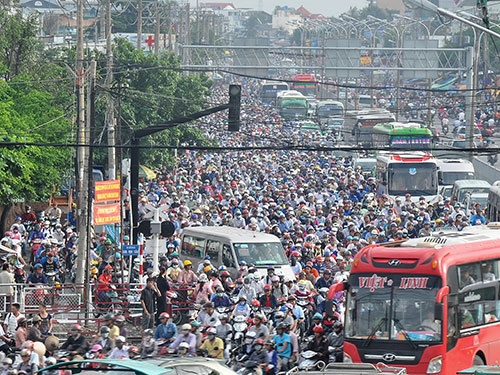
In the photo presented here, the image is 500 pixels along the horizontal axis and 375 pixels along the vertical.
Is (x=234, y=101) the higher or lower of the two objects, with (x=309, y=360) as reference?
higher

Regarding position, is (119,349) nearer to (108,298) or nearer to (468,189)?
(108,298)

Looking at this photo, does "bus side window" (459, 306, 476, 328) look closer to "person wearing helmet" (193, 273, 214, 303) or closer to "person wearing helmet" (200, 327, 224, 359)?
"person wearing helmet" (200, 327, 224, 359)

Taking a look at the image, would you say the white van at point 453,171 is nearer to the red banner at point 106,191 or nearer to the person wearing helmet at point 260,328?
the red banner at point 106,191

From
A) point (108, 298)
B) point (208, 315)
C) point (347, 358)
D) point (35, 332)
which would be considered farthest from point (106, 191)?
point (347, 358)

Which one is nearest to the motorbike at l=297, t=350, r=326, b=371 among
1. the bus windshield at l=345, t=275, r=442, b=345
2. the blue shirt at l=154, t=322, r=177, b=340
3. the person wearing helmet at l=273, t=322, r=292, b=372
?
the person wearing helmet at l=273, t=322, r=292, b=372

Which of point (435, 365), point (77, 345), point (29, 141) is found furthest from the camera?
point (29, 141)

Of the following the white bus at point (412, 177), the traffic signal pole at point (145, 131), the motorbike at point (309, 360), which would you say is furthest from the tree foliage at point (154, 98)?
the motorbike at point (309, 360)

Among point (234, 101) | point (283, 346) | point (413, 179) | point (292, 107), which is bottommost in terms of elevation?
point (292, 107)
